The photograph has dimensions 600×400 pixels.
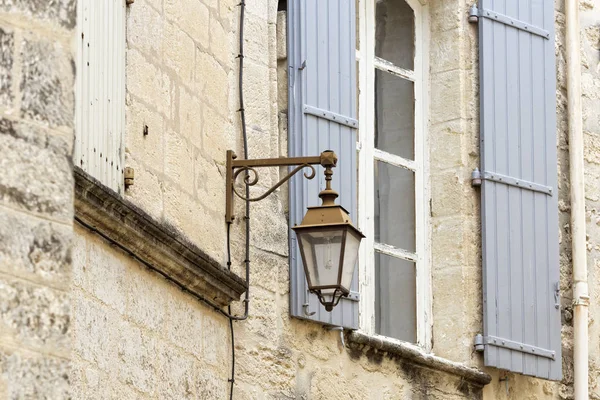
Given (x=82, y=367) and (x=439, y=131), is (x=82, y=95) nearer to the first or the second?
(x=82, y=367)

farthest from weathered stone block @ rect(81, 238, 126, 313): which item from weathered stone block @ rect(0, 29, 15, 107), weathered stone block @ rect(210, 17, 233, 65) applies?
weathered stone block @ rect(0, 29, 15, 107)

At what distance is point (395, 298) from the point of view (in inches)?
288

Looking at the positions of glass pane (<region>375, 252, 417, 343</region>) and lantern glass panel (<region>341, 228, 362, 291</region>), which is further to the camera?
glass pane (<region>375, 252, 417, 343</region>)

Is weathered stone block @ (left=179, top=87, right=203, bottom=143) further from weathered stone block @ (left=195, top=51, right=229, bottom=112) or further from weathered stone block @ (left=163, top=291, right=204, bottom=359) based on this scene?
weathered stone block @ (left=163, top=291, right=204, bottom=359)

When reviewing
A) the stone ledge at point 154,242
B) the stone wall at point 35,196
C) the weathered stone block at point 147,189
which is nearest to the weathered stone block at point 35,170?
the stone wall at point 35,196

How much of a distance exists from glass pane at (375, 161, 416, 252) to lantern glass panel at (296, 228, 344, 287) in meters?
1.57

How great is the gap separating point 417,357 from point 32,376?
396 cm

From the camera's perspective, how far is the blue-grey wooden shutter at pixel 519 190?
7324 mm

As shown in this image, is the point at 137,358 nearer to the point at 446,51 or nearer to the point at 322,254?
the point at 322,254

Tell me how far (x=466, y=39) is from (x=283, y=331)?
194 centimetres

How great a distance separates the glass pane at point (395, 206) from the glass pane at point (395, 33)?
0.51m

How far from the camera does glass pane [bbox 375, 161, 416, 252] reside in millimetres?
7356

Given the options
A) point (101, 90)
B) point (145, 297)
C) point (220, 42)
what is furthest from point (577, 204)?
point (101, 90)

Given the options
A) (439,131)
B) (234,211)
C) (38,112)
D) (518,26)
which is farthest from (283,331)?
(38,112)
